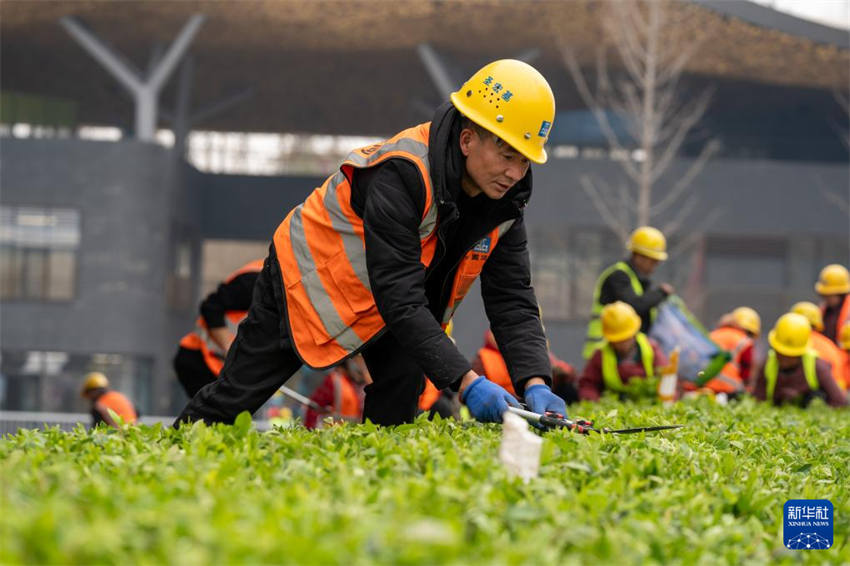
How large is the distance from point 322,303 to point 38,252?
961 inches

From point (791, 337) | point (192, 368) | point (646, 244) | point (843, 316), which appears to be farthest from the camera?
point (843, 316)

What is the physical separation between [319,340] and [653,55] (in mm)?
21045

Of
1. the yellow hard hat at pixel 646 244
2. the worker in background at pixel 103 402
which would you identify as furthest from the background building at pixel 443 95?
the yellow hard hat at pixel 646 244

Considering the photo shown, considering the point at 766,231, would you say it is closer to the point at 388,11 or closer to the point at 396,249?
the point at 388,11

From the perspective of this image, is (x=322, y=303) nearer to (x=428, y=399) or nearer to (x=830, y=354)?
(x=428, y=399)

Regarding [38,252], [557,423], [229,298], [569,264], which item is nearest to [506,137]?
[557,423]

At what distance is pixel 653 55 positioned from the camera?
25000mm

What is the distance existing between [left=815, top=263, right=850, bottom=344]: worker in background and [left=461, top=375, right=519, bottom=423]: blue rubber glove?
32.1ft

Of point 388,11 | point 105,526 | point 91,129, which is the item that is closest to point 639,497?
point 105,526

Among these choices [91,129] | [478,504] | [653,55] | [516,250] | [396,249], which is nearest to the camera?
[478,504]

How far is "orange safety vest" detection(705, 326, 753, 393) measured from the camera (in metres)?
12.4

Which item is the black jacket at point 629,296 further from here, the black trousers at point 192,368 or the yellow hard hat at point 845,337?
the black trousers at point 192,368

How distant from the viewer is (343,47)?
30.5 meters

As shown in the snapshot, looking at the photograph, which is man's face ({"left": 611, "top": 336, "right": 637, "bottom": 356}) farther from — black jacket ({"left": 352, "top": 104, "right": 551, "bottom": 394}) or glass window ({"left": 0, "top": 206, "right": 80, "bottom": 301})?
glass window ({"left": 0, "top": 206, "right": 80, "bottom": 301})
